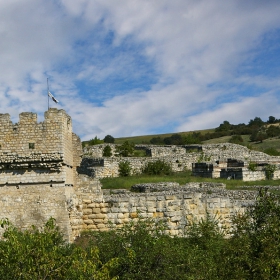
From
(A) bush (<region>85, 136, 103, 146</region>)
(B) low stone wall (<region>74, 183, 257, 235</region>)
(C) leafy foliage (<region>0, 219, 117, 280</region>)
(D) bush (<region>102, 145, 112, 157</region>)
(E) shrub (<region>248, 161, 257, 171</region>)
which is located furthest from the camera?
(A) bush (<region>85, 136, 103, 146</region>)

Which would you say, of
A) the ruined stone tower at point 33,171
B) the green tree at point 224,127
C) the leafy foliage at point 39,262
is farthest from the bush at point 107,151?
the green tree at point 224,127

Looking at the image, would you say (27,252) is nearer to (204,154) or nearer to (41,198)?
(41,198)

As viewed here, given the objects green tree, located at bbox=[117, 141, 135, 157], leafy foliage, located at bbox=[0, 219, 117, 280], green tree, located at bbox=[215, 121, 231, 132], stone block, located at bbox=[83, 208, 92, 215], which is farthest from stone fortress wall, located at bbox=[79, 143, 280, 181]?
green tree, located at bbox=[215, 121, 231, 132]

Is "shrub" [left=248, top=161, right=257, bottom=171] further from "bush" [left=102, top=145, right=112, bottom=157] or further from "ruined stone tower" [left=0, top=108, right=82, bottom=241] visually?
"ruined stone tower" [left=0, top=108, right=82, bottom=241]

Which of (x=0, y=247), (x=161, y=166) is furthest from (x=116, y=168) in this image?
(x=0, y=247)

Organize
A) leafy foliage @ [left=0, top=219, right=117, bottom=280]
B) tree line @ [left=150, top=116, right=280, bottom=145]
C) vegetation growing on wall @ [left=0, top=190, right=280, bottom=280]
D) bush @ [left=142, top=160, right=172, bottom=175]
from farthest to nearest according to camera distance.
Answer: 1. tree line @ [left=150, top=116, right=280, bottom=145]
2. bush @ [left=142, top=160, right=172, bottom=175]
3. vegetation growing on wall @ [left=0, top=190, right=280, bottom=280]
4. leafy foliage @ [left=0, top=219, right=117, bottom=280]

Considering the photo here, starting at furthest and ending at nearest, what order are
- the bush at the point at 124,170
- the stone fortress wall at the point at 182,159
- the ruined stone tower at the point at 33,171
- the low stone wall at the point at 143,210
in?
the bush at the point at 124,170 → the stone fortress wall at the point at 182,159 → the low stone wall at the point at 143,210 → the ruined stone tower at the point at 33,171

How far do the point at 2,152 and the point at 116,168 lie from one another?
19844 millimetres

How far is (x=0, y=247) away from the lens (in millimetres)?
6039

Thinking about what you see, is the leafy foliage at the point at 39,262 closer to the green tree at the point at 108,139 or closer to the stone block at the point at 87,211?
the stone block at the point at 87,211

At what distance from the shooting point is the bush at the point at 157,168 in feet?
95.5

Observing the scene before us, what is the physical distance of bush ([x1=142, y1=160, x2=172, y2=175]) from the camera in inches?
1146

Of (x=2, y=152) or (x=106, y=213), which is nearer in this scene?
(x=2, y=152)

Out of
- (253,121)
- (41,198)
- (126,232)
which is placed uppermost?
(253,121)
